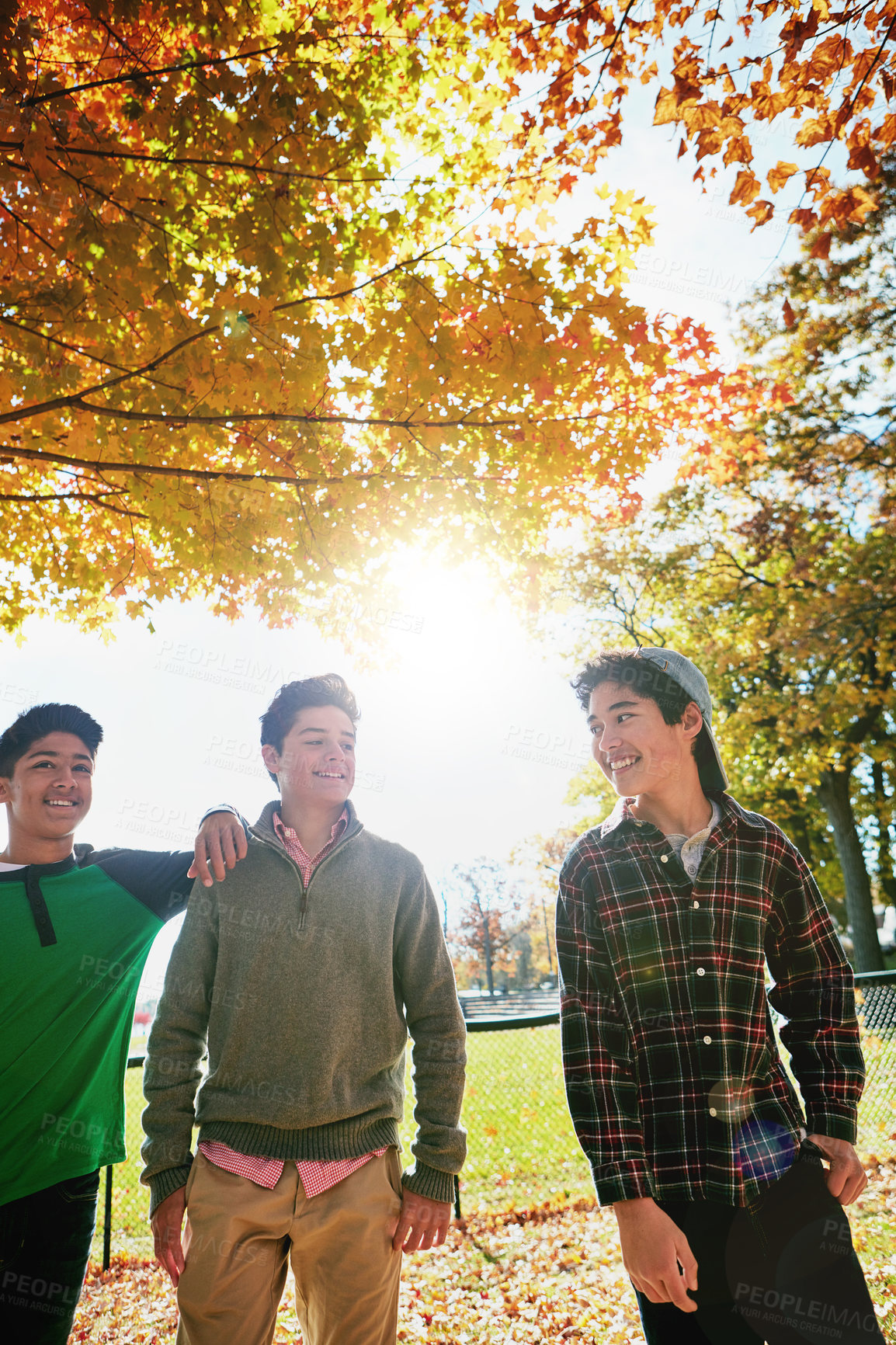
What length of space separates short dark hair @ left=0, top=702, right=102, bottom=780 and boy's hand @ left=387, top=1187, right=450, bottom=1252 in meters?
1.99

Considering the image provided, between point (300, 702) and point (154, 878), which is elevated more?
point (300, 702)

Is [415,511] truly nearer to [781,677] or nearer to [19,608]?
[19,608]

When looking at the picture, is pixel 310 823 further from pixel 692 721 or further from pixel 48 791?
pixel 692 721

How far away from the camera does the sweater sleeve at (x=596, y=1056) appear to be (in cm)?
192

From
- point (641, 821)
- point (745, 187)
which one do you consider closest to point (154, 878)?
point (641, 821)

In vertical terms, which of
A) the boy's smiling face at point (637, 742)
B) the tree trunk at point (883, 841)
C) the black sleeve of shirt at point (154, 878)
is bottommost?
the black sleeve of shirt at point (154, 878)

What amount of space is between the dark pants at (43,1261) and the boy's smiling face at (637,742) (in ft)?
7.49

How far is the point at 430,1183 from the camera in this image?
2.22 metres

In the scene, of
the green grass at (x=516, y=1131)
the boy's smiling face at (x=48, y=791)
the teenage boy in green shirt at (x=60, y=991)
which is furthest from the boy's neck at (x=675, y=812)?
the green grass at (x=516, y=1131)

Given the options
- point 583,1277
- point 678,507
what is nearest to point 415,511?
point 583,1277

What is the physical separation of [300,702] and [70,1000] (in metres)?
1.31

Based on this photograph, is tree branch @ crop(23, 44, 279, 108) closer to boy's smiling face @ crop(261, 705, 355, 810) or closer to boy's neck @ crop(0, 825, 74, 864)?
boy's smiling face @ crop(261, 705, 355, 810)

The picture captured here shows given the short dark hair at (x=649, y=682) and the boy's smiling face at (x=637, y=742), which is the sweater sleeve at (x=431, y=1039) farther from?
the short dark hair at (x=649, y=682)

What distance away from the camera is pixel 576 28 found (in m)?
3.52
